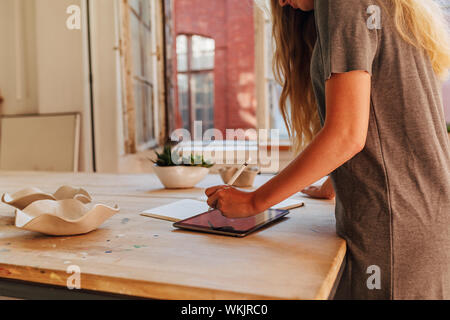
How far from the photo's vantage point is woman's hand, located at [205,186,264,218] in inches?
31.5

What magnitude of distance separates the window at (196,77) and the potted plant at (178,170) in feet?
24.8

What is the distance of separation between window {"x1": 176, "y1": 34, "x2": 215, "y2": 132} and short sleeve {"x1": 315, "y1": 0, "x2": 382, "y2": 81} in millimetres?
8316

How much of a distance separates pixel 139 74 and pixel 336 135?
129 inches

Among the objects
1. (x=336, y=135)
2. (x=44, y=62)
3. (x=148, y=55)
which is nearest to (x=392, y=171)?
(x=336, y=135)

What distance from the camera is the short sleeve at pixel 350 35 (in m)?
0.71

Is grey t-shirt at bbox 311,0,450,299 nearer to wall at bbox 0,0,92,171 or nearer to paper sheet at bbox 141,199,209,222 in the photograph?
paper sheet at bbox 141,199,209,222

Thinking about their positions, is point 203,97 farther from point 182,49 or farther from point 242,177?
point 242,177

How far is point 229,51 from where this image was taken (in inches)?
325

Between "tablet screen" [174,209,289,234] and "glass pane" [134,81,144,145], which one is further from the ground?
"glass pane" [134,81,144,145]

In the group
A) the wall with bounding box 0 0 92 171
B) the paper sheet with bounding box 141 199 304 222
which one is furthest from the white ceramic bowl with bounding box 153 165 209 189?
the wall with bounding box 0 0 92 171

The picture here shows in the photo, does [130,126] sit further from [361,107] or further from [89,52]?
[361,107]

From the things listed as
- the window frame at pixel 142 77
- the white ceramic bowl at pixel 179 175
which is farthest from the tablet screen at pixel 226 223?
the window frame at pixel 142 77
